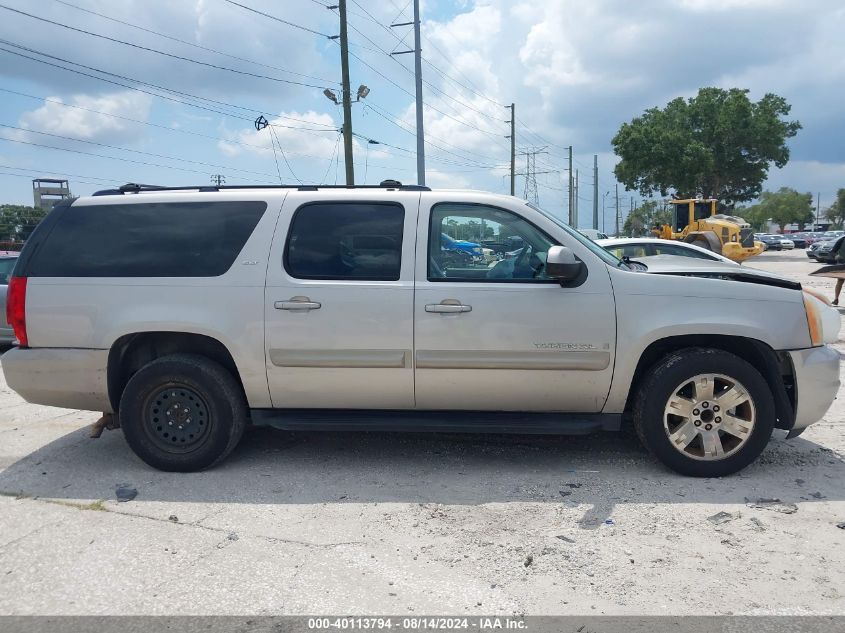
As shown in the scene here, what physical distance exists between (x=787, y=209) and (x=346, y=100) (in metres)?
114

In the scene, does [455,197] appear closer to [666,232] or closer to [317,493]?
[317,493]

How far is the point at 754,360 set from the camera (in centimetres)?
452

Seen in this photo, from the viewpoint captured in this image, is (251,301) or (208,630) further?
(251,301)

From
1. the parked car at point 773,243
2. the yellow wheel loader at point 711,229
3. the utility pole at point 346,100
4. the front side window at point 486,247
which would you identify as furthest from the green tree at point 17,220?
the parked car at point 773,243

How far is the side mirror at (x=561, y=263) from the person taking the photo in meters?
4.14

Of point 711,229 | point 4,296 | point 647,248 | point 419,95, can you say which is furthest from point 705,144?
point 4,296

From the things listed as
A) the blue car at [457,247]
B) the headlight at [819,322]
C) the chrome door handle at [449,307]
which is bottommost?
the headlight at [819,322]

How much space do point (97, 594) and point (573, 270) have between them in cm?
317

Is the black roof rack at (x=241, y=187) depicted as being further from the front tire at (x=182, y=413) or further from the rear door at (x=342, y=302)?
the front tire at (x=182, y=413)

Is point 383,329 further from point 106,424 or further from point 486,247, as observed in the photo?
point 106,424

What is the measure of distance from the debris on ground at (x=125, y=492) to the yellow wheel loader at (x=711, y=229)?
19375 mm

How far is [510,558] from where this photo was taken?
11.2 feet

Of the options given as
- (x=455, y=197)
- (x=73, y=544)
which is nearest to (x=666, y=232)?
(x=455, y=197)

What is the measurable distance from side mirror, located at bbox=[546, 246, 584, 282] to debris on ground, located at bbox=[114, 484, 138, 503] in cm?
306
